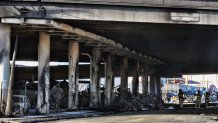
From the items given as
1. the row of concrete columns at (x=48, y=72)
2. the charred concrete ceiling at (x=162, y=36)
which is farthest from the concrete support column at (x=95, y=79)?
the charred concrete ceiling at (x=162, y=36)

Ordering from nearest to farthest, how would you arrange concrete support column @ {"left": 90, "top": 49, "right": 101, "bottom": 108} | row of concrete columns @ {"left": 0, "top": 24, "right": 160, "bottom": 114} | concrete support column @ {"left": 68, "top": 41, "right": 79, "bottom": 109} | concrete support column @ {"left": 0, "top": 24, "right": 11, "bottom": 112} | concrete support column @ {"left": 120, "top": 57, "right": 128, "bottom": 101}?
concrete support column @ {"left": 0, "top": 24, "right": 11, "bottom": 112}
row of concrete columns @ {"left": 0, "top": 24, "right": 160, "bottom": 114}
concrete support column @ {"left": 68, "top": 41, "right": 79, "bottom": 109}
concrete support column @ {"left": 90, "top": 49, "right": 101, "bottom": 108}
concrete support column @ {"left": 120, "top": 57, "right": 128, "bottom": 101}

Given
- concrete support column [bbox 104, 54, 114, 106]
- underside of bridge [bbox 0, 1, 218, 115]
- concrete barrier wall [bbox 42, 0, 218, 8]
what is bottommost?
concrete support column [bbox 104, 54, 114, 106]

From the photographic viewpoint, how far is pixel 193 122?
63.9 feet

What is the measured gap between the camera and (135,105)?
128 feet

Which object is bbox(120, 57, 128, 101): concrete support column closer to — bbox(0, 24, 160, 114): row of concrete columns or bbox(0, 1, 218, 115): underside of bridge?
bbox(0, 24, 160, 114): row of concrete columns

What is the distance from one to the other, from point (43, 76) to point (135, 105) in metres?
12.1

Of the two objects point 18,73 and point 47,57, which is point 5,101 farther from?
point 18,73

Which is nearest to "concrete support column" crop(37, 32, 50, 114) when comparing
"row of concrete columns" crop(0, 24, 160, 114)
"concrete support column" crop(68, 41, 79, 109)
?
"row of concrete columns" crop(0, 24, 160, 114)

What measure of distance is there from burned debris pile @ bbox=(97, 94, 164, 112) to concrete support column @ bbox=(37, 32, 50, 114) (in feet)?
19.8

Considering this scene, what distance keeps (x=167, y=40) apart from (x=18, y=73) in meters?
38.1

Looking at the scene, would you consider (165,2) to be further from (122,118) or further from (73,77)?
(73,77)

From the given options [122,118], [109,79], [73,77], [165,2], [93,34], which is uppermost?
[165,2]

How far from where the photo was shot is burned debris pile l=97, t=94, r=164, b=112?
116 feet

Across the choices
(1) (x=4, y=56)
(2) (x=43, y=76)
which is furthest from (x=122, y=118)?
(1) (x=4, y=56)
